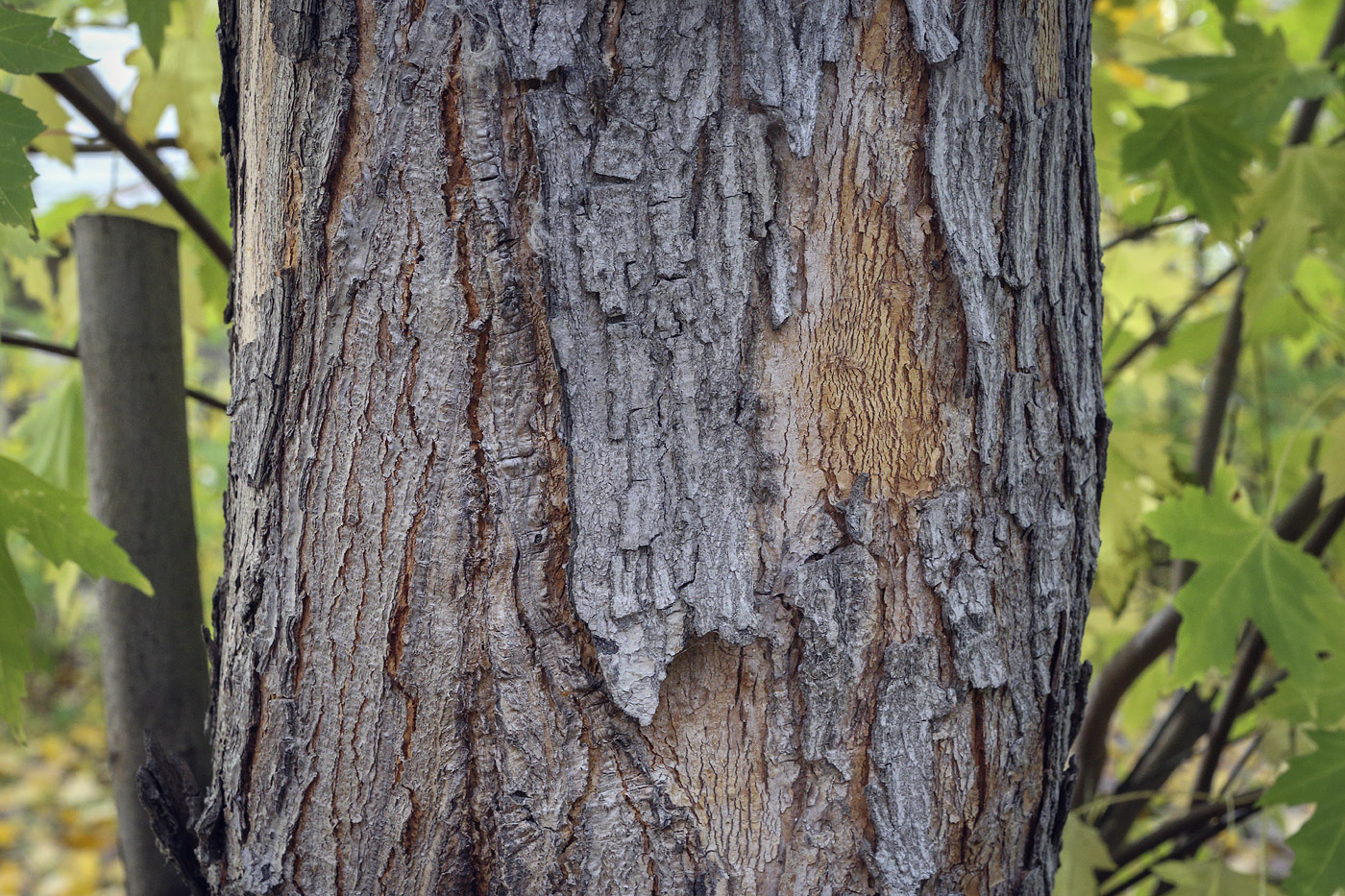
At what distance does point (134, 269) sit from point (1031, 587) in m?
0.89

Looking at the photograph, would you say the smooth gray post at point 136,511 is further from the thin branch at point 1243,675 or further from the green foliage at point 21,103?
the thin branch at point 1243,675

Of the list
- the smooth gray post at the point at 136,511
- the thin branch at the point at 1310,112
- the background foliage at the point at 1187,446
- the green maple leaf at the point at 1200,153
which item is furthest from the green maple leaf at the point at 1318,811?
the smooth gray post at the point at 136,511

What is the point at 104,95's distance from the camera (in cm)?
106

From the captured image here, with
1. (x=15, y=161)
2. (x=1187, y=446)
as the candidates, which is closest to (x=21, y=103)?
(x=15, y=161)

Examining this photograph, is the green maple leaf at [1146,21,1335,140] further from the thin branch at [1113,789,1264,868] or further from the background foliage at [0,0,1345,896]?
the thin branch at [1113,789,1264,868]

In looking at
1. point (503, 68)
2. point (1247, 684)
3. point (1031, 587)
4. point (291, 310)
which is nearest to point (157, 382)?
point (291, 310)

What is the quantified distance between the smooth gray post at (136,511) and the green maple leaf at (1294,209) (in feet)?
4.39

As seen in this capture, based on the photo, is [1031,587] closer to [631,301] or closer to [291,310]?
[631,301]

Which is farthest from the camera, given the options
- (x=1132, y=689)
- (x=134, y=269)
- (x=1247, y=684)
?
(x=1132, y=689)

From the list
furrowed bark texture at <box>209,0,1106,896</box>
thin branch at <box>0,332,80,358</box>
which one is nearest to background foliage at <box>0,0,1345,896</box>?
thin branch at <box>0,332,80,358</box>

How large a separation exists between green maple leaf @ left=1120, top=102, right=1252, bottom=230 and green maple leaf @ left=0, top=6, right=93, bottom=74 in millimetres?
1230

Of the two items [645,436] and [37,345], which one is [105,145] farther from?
[645,436]

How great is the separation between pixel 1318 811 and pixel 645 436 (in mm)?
936

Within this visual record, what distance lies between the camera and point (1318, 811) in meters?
0.96
